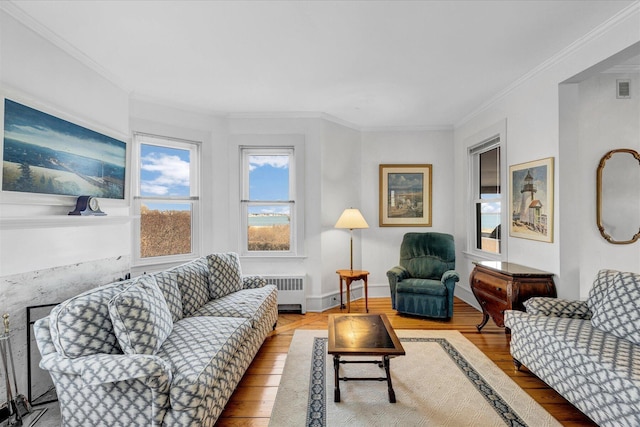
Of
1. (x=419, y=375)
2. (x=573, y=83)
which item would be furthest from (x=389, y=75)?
(x=419, y=375)

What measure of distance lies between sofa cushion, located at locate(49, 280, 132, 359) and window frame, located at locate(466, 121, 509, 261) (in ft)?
12.8

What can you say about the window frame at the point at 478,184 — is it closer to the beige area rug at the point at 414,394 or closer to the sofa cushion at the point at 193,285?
the beige area rug at the point at 414,394

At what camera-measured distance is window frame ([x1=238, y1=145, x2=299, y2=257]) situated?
446 cm

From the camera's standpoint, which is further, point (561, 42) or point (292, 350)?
point (292, 350)

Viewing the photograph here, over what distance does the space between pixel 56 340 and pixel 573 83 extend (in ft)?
14.1

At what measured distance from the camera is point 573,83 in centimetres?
287

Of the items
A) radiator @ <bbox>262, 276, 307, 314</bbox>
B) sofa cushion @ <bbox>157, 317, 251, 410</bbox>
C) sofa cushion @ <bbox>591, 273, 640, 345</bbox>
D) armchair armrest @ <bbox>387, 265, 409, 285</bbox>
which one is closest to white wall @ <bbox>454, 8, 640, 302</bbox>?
sofa cushion @ <bbox>591, 273, 640, 345</bbox>

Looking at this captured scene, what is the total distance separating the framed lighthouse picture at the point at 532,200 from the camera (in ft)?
9.83

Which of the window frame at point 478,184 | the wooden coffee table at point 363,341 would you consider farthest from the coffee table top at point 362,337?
the window frame at point 478,184

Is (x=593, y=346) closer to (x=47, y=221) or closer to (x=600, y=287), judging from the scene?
(x=600, y=287)

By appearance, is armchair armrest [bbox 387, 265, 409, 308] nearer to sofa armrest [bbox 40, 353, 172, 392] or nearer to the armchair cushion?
the armchair cushion

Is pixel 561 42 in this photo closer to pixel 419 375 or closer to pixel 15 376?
pixel 419 375

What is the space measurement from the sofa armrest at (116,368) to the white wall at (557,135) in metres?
3.20

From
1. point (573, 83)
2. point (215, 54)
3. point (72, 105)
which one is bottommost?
point (72, 105)
